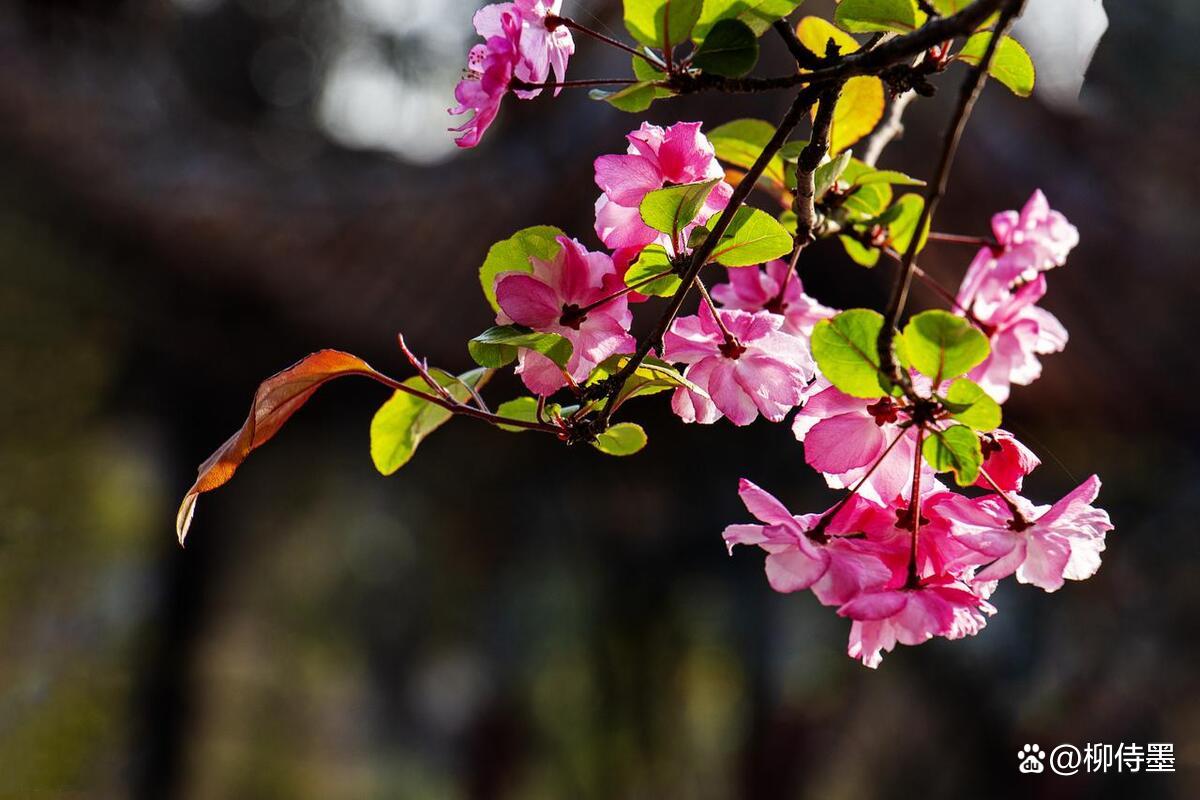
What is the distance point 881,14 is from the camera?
1.18ft

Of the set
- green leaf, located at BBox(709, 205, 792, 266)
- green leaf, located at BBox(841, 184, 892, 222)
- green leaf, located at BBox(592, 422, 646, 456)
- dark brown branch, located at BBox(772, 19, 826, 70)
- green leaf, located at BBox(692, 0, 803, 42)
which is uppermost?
green leaf, located at BBox(692, 0, 803, 42)

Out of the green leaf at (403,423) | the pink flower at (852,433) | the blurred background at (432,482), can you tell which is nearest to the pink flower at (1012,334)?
the pink flower at (852,433)

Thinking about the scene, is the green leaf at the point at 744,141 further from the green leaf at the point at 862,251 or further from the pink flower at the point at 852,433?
the pink flower at the point at 852,433

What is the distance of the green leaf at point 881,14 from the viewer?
0.36 metres

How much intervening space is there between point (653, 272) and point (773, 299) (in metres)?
0.11

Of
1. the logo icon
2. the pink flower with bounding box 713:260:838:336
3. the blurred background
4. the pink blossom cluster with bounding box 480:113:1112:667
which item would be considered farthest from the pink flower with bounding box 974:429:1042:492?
the logo icon

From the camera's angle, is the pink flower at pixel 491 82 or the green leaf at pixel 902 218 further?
the green leaf at pixel 902 218

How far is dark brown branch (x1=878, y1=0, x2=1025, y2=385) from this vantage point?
0.25 m

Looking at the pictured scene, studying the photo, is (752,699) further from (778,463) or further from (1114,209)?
(1114,209)

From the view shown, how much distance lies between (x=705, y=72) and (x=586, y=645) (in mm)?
2733

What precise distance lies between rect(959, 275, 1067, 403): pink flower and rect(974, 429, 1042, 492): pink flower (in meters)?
0.09

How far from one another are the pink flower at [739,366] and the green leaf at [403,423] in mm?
84

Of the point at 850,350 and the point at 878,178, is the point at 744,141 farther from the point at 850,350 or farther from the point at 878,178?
the point at 850,350

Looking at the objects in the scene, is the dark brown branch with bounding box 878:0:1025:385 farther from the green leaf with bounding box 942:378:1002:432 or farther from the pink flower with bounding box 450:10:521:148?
the pink flower with bounding box 450:10:521:148
